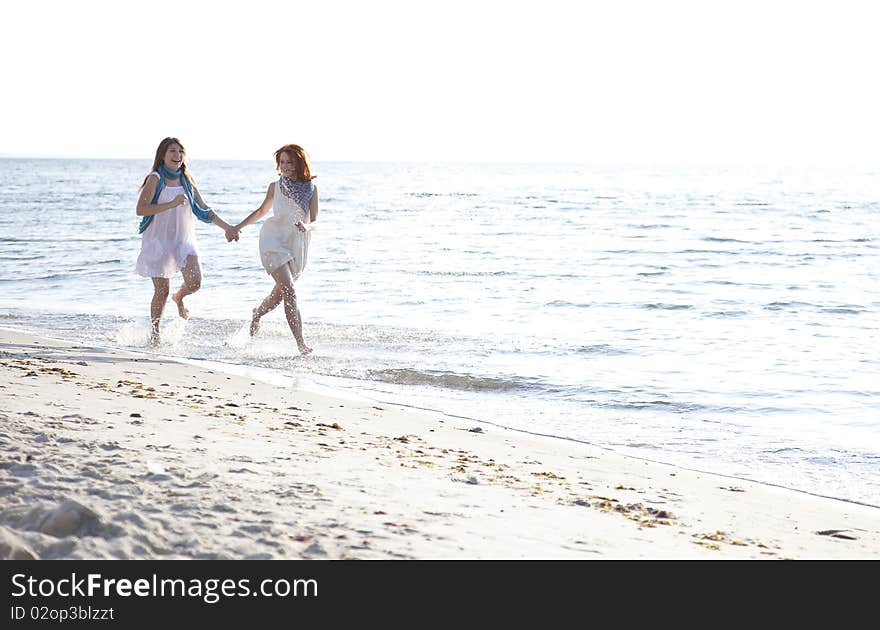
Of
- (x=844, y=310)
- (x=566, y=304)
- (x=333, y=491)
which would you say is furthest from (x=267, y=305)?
(x=844, y=310)

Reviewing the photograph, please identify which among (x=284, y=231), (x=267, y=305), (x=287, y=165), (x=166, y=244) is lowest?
(x=267, y=305)

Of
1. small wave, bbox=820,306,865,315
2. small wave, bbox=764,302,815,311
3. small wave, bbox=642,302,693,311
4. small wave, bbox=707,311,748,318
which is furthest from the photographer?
small wave, bbox=764,302,815,311

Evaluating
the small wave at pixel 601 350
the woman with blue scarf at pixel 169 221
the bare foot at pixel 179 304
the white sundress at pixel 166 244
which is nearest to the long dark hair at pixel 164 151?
the woman with blue scarf at pixel 169 221

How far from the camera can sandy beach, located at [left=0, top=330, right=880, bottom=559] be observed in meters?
3.19

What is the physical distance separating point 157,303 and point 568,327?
190 inches

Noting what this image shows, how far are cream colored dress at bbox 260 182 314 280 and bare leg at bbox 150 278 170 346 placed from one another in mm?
955

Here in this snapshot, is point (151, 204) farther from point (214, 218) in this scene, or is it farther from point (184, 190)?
point (214, 218)

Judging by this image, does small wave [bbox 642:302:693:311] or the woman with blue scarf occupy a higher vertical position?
the woman with blue scarf

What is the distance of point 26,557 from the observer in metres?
2.95

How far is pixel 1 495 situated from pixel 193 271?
17.2 ft

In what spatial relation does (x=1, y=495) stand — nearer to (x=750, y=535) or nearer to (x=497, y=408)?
(x=750, y=535)

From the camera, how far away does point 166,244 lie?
8.49 meters

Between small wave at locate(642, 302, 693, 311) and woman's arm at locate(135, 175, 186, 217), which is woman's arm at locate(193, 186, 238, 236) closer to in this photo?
woman's arm at locate(135, 175, 186, 217)

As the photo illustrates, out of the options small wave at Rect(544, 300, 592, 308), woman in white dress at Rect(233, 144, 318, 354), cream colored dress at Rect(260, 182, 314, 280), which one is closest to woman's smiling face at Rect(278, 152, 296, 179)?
woman in white dress at Rect(233, 144, 318, 354)
